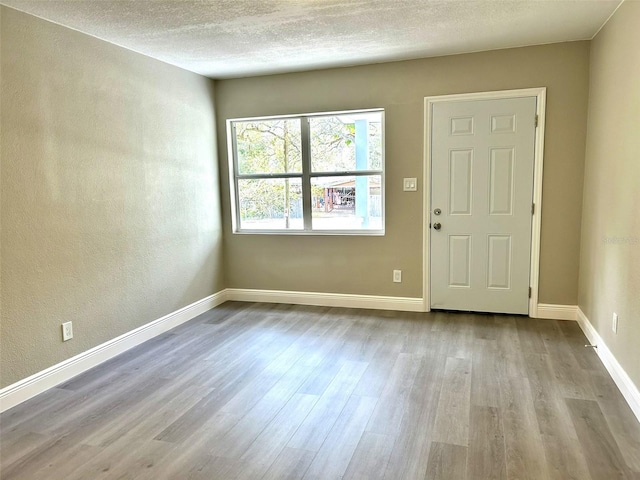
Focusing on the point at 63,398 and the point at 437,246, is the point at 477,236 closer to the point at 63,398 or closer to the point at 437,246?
the point at 437,246

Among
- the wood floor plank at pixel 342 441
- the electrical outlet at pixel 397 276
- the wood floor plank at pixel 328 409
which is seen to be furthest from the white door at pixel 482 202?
the wood floor plank at pixel 342 441

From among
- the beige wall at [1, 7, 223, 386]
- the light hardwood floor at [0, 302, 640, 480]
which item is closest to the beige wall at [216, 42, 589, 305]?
the beige wall at [1, 7, 223, 386]

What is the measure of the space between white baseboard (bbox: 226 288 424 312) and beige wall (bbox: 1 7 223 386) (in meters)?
0.63

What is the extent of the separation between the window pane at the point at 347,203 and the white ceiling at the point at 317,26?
1.16 m

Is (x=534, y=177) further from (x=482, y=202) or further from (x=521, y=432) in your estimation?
(x=521, y=432)

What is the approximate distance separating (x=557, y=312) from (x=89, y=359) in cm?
388

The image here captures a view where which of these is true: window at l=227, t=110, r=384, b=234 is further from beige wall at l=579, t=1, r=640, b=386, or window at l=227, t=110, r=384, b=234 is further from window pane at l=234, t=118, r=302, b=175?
beige wall at l=579, t=1, r=640, b=386

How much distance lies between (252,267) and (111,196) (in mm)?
1854

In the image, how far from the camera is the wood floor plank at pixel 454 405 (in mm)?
2195

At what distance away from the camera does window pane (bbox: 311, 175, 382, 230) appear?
4.39 metres

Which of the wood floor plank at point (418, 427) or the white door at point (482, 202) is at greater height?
the white door at point (482, 202)

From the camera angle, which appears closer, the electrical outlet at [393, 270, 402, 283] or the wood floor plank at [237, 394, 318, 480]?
the wood floor plank at [237, 394, 318, 480]

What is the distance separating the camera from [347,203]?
4.50m

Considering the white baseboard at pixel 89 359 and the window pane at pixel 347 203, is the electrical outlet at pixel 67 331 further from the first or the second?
the window pane at pixel 347 203
